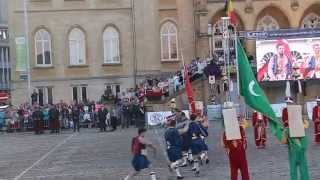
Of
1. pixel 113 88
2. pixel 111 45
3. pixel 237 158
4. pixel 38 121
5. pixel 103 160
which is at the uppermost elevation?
pixel 111 45

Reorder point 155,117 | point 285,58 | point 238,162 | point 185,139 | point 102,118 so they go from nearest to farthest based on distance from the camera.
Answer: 1. point 238,162
2. point 185,139
3. point 102,118
4. point 155,117
5. point 285,58

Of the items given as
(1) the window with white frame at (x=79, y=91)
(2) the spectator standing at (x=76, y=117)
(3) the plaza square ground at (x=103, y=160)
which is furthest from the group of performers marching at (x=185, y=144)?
(1) the window with white frame at (x=79, y=91)

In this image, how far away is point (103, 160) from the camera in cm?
2858

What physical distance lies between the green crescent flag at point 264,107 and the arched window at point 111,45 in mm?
45805

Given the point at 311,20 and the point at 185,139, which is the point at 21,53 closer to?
the point at 311,20

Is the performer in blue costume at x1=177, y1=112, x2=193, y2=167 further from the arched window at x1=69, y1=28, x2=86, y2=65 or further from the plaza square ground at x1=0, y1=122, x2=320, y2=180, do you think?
the arched window at x1=69, y1=28, x2=86, y2=65

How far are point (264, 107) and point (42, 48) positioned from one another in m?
47.7

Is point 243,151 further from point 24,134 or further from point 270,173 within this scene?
point 24,134

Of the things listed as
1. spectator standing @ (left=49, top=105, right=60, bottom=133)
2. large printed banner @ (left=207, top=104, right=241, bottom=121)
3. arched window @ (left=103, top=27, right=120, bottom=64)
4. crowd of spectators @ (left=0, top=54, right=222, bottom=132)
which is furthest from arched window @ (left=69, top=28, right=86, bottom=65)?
large printed banner @ (left=207, top=104, right=241, bottom=121)

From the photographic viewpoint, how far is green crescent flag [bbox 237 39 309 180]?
16.4 meters

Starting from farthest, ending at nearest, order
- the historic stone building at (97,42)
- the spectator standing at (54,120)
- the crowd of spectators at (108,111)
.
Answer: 1. the historic stone building at (97,42)
2. the crowd of spectators at (108,111)
3. the spectator standing at (54,120)

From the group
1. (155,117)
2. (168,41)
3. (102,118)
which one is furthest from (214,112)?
(168,41)

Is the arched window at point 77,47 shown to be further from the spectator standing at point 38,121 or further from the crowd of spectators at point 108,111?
the spectator standing at point 38,121

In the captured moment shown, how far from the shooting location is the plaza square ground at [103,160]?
2284 centimetres
